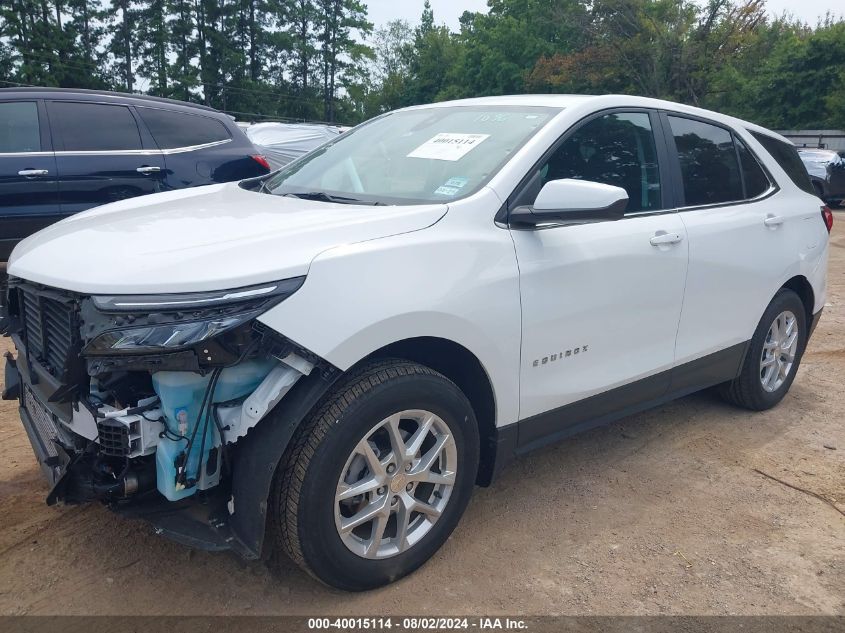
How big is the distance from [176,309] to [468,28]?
221 ft

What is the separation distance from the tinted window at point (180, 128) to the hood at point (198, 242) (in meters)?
4.02

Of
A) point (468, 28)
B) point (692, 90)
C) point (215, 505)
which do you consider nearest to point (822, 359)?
point (215, 505)

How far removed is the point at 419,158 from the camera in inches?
125

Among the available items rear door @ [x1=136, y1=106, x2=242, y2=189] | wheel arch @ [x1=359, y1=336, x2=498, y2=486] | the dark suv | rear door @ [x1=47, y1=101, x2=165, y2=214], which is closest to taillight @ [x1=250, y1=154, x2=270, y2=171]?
rear door @ [x1=136, y1=106, x2=242, y2=189]

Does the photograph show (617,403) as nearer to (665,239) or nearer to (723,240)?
(665,239)

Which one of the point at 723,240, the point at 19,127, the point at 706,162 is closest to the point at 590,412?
the point at 723,240

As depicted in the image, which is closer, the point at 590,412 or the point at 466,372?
the point at 466,372

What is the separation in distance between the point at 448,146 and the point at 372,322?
119cm

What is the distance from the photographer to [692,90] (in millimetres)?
35781

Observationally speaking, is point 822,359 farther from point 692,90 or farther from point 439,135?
point 692,90

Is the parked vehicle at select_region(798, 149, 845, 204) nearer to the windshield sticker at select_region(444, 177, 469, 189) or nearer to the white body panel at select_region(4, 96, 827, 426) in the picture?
the white body panel at select_region(4, 96, 827, 426)

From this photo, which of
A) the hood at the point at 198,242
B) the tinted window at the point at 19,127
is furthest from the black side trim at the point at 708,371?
the tinted window at the point at 19,127

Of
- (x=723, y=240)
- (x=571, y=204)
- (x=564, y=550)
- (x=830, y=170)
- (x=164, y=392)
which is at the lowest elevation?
(x=564, y=550)

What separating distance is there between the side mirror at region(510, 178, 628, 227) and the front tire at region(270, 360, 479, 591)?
2.41 ft
